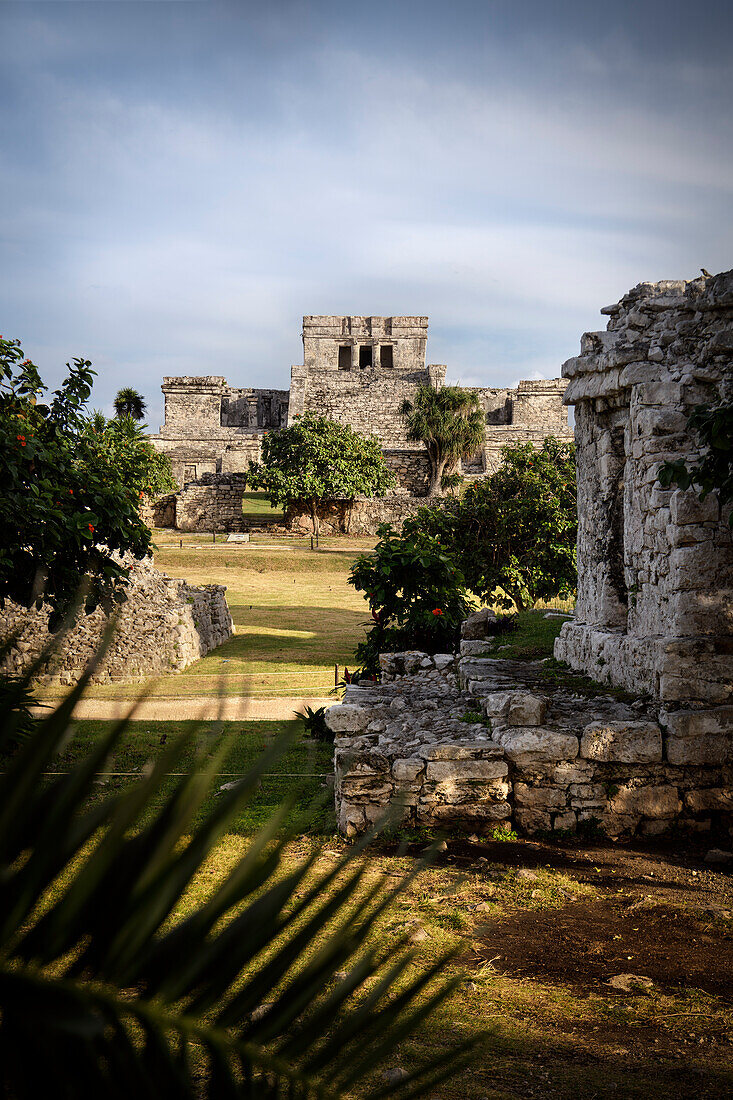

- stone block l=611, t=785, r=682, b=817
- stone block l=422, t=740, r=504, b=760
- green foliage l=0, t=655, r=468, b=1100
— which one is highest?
green foliage l=0, t=655, r=468, b=1100

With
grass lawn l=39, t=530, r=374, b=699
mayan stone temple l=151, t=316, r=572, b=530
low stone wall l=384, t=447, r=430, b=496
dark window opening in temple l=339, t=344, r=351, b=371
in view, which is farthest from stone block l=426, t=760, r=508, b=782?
dark window opening in temple l=339, t=344, r=351, b=371

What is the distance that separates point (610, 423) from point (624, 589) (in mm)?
1416

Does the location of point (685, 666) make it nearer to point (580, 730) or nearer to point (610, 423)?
point (580, 730)

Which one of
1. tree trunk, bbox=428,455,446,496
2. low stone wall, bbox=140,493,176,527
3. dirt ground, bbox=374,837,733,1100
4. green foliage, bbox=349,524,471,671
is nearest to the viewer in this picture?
dirt ground, bbox=374,837,733,1100

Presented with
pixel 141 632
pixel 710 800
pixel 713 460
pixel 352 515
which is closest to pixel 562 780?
pixel 710 800

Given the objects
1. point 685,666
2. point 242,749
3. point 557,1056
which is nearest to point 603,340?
point 685,666

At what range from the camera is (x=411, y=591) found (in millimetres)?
9148

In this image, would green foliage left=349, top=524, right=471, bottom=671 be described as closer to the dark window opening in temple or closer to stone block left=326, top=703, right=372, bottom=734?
stone block left=326, top=703, right=372, bottom=734

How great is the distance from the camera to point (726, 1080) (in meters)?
2.72

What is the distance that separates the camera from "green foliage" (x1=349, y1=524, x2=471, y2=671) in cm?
905

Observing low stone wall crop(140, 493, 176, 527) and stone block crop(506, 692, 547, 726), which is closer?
stone block crop(506, 692, 547, 726)

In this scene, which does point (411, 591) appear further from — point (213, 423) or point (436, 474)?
point (213, 423)

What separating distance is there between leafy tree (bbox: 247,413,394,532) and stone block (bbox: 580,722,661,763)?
26.7 metres

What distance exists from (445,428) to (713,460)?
33.5 m
